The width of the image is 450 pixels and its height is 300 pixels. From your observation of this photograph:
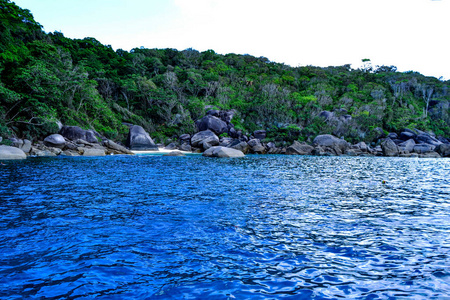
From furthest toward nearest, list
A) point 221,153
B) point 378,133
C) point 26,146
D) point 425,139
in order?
point 378,133
point 425,139
point 221,153
point 26,146

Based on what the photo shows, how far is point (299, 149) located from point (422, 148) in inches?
773

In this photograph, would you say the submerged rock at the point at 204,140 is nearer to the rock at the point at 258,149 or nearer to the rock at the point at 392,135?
the rock at the point at 258,149

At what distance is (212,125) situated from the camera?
44781mm

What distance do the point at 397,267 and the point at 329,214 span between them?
3105mm

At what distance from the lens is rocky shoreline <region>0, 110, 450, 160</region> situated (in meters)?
29.0

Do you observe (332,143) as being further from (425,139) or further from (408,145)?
(425,139)

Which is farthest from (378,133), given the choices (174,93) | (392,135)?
(174,93)

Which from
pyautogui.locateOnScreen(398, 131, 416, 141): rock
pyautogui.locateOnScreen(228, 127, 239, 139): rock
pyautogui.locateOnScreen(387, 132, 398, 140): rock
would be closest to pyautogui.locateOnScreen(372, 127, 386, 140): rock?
pyautogui.locateOnScreen(387, 132, 398, 140): rock

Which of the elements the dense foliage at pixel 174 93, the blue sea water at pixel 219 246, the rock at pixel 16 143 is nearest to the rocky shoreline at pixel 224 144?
the rock at pixel 16 143

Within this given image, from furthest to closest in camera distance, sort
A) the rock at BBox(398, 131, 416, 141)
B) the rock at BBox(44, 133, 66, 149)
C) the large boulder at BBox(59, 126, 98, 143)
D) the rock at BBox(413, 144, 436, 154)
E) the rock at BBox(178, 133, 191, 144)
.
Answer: the rock at BBox(398, 131, 416, 141), the rock at BBox(178, 133, 191, 144), the rock at BBox(413, 144, 436, 154), the large boulder at BBox(59, 126, 98, 143), the rock at BBox(44, 133, 66, 149)

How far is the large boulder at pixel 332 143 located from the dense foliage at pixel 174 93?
4.23m

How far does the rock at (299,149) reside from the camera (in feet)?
132

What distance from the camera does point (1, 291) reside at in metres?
3.47

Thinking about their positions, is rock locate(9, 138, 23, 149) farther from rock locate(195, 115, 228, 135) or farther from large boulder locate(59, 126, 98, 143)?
rock locate(195, 115, 228, 135)
